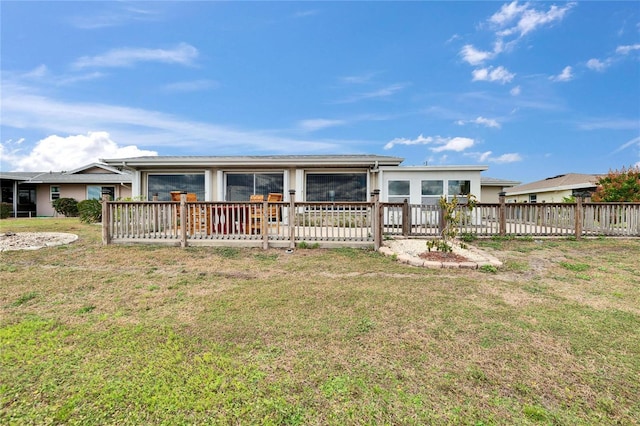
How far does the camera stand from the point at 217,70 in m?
12.8

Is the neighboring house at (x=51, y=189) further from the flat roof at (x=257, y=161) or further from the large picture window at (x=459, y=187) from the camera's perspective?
the large picture window at (x=459, y=187)

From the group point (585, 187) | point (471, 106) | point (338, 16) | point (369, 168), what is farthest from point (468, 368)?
point (585, 187)

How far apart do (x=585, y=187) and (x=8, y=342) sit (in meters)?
23.9

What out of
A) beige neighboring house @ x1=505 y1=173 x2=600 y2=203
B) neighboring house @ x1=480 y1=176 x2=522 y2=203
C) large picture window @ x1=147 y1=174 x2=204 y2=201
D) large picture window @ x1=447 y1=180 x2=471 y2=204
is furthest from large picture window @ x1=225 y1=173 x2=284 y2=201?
beige neighboring house @ x1=505 y1=173 x2=600 y2=203

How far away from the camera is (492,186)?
17.9m

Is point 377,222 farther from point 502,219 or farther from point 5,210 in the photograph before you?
point 5,210

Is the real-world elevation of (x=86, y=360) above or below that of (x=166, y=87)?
below

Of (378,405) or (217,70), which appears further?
(217,70)

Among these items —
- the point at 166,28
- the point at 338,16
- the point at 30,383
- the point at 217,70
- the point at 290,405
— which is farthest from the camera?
the point at 217,70

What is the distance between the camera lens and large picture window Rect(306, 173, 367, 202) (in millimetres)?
12133

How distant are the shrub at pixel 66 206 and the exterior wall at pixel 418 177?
19.2m

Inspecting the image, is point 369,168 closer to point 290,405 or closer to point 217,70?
point 217,70

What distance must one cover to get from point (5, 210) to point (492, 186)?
30124 mm

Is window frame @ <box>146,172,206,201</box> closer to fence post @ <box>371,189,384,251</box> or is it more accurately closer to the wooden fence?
the wooden fence
